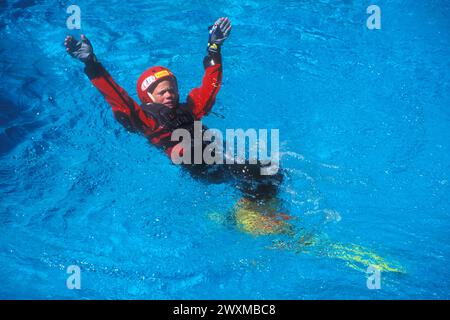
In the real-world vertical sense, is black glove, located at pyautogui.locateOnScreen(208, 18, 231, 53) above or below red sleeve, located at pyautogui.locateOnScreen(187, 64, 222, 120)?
above

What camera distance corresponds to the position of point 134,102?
15.0 feet

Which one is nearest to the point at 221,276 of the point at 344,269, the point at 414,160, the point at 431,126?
the point at 344,269

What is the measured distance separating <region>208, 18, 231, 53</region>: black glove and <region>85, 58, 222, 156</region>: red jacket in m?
0.23

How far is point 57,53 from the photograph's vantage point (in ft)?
23.4

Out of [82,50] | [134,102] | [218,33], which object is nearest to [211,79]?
[218,33]

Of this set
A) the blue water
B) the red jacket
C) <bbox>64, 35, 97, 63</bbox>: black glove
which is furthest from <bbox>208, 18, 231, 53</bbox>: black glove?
<bbox>64, 35, 97, 63</bbox>: black glove

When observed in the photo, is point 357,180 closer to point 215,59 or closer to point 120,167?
point 215,59

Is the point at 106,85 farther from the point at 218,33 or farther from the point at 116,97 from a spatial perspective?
the point at 218,33

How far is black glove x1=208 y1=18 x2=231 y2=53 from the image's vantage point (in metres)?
4.91

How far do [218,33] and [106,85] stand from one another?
1.61 meters

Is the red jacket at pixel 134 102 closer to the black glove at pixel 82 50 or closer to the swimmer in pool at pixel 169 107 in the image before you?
the swimmer in pool at pixel 169 107

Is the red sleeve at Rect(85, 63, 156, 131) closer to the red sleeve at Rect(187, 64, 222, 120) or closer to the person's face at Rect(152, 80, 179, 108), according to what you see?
the person's face at Rect(152, 80, 179, 108)

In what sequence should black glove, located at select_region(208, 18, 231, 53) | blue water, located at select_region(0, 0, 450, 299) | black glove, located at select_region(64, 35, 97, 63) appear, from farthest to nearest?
black glove, located at select_region(208, 18, 231, 53), blue water, located at select_region(0, 0, 450, 299), black glove, located at select_region(64, 35, 97, 63)

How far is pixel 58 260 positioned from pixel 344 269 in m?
3.60
